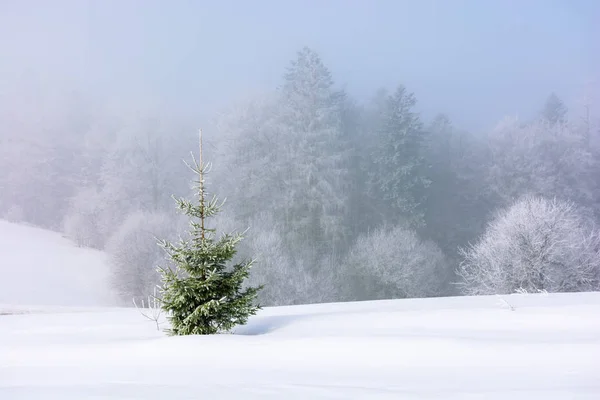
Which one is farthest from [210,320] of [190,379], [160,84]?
[160,84]

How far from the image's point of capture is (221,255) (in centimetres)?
820

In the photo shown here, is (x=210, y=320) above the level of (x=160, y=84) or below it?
below

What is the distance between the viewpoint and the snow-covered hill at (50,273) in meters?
28.0

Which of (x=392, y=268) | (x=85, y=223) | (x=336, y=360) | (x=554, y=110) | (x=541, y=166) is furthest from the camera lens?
(x=554, y=110)

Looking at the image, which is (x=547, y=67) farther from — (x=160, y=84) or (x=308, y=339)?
→ (x=308, y=339)

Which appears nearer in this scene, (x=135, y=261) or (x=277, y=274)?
(x=135, y=261)

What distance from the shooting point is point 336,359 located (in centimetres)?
605

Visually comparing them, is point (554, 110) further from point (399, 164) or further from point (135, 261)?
point (135, 261)

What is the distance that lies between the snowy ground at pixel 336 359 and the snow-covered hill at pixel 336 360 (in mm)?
13

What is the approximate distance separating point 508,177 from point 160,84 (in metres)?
32.8

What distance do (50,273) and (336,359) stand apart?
2655 centimetres

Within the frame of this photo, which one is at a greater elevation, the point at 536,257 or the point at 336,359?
the point at 336,359

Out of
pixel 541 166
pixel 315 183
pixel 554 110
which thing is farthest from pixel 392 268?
Answer: pixel 554 110

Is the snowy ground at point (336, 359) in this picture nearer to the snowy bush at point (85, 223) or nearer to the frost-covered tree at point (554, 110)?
the snowy bush at point (85, 223)
